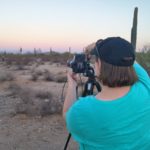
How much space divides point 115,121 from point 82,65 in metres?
0.90

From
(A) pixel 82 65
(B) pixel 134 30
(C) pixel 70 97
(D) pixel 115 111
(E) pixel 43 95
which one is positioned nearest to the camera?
(D) pixel 115 111

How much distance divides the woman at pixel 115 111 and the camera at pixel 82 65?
2.11 ft

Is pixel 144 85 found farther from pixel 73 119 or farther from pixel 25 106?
pixel 25 106

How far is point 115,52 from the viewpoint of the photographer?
237cm

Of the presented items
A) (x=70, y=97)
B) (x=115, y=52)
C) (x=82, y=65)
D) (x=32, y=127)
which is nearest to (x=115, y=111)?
(x=115, y=52)

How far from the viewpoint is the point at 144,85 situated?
2543 millimetres

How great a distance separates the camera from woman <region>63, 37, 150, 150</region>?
7.48 feet

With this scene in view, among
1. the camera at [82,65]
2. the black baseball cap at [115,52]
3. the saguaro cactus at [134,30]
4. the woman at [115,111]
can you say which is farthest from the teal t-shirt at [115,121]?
the saguaro cactus at [134,30]

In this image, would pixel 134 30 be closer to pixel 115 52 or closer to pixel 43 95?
pixel 43 95

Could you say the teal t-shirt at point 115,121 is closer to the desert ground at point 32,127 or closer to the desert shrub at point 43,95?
the desert ground at point 32,127

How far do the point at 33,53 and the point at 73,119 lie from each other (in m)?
49.8

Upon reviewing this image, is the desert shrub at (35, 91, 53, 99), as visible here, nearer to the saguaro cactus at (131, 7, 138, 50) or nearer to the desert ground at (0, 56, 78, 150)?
the desert ground at (0, 56, 78, 150)

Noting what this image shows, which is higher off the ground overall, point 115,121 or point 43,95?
point 115,121

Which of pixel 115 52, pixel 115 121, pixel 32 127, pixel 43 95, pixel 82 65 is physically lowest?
pixel 43 95
